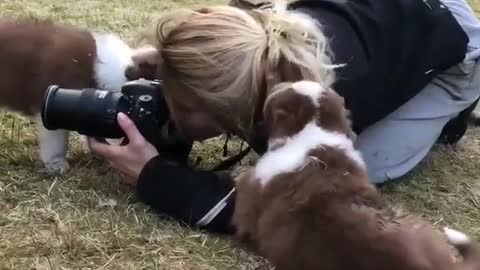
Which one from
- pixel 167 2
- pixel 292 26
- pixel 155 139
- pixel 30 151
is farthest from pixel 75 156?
pixel 167 2

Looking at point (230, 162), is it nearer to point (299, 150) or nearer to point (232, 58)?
point (232, 58)

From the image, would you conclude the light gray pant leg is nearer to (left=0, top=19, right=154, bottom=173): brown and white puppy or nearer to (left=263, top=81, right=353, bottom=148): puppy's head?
(left=0, top=19, right=154, bottom=173): brown and white puppy

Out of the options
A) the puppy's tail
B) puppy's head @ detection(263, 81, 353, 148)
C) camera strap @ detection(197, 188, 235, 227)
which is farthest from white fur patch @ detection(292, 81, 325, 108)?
camera strap @ detection(197, 188, 235, 227)

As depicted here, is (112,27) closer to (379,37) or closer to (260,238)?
(379,37)

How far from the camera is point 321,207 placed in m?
1.72

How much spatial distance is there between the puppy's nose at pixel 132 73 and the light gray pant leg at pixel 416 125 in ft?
2.07

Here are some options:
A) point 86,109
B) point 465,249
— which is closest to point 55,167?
point 86,109

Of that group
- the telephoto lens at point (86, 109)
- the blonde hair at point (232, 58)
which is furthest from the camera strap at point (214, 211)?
the telephoto lens at point (86, 109)

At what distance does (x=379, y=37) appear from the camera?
2.45m

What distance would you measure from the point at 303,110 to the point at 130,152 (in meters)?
0.65

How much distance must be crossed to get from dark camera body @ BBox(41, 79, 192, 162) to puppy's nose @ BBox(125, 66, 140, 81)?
165 mm

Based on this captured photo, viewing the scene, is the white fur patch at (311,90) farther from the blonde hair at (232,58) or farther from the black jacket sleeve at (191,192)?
the black jacket sleeve at (191,192)

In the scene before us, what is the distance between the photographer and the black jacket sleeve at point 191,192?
7.48ft

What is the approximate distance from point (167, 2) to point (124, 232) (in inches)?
106
